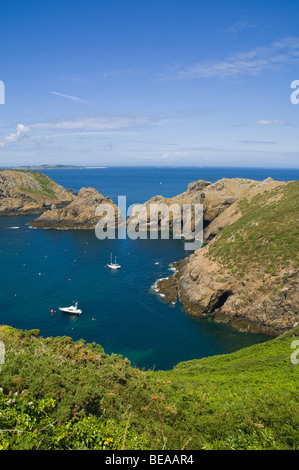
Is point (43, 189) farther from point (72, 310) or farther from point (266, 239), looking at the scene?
point (266, 239)

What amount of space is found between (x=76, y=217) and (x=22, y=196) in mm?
47257

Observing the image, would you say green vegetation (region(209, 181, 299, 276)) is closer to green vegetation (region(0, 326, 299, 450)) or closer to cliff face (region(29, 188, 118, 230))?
green vegetation (region(0, 326, 299, 450))

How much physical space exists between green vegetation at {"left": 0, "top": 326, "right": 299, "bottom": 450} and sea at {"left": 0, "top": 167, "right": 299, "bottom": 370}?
1703 centimetres

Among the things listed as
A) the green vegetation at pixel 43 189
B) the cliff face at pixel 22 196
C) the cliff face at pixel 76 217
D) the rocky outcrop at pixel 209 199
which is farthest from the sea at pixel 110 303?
the green vegetation at pixel 43 189

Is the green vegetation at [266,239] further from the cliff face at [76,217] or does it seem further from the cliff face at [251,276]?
the cliff face at [76,217]

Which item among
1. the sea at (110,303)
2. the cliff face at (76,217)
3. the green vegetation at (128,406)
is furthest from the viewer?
the cliff face at (76,217)

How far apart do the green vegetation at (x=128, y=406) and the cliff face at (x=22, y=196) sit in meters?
139

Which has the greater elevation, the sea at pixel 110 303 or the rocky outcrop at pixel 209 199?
the rocky outcrop at pixel 209 199

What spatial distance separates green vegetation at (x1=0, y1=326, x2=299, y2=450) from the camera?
50.2ft

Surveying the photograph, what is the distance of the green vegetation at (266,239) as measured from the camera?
2211 inches

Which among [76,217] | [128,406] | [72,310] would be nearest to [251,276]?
[72,310]

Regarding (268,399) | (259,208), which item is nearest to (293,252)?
(259,208)
